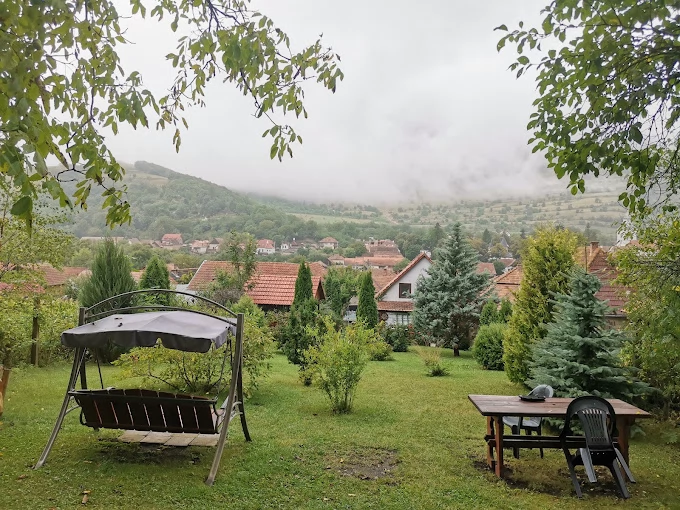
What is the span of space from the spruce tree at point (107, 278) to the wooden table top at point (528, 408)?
502 inches

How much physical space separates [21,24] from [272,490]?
4653 millimetres

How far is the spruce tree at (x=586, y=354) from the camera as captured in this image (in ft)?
26.2

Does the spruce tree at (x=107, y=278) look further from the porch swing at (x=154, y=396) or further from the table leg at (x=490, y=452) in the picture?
the table leg at (x=490, y=452)

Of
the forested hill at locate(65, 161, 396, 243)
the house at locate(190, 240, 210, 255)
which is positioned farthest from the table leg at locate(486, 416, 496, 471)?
the house at locate(190, 240, 210, 255)

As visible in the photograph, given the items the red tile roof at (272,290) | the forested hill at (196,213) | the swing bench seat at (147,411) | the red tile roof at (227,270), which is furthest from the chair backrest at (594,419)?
the forested hill at (196,213)

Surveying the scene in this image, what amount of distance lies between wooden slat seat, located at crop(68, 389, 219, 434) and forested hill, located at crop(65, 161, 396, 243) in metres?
62.1

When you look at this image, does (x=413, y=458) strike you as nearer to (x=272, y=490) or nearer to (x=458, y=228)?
(x=272, y=490)

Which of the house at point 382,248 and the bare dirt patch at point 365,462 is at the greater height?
the house at point 382,248

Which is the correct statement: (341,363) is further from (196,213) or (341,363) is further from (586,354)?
(196,213)

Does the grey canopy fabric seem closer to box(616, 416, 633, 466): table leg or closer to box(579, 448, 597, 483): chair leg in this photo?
box(579, 448, 597, 483): chair leg

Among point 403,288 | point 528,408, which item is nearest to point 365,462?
point 528,408

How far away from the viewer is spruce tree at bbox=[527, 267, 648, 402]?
8000 mm

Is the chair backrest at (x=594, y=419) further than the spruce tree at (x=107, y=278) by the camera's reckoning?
No

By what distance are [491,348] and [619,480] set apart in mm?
10579
